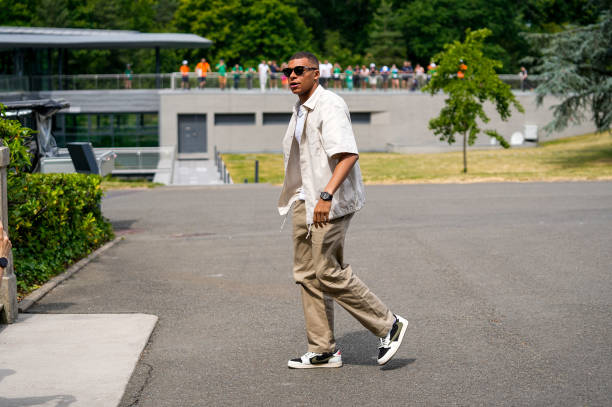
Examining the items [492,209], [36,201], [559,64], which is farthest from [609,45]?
[36,201]

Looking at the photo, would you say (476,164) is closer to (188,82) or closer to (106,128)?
(188,82)

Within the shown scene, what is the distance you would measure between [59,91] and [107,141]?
147 inches

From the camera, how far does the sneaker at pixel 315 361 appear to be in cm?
541

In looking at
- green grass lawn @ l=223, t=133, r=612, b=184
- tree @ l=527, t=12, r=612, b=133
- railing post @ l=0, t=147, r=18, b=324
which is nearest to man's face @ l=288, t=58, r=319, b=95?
railing post @ l=0, t=147, r=18, b=324

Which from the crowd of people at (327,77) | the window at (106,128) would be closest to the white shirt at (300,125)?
the crowd of people at (327,77)

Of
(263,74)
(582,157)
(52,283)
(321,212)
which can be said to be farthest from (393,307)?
(263,74)

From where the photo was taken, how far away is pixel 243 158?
45.7 m

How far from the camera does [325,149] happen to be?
5234 millimetres

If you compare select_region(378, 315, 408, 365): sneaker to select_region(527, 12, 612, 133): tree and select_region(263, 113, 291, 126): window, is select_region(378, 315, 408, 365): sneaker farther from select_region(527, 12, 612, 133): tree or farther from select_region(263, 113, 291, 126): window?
select_region(263, 113, 291, 126): window

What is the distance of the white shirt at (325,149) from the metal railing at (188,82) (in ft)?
132

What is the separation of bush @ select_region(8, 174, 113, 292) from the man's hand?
3873mm

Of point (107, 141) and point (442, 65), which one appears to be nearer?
point (442, 65)

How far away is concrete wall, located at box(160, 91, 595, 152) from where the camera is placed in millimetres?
46938

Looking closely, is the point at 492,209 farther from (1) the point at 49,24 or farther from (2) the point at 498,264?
(1) the point at 49,24
